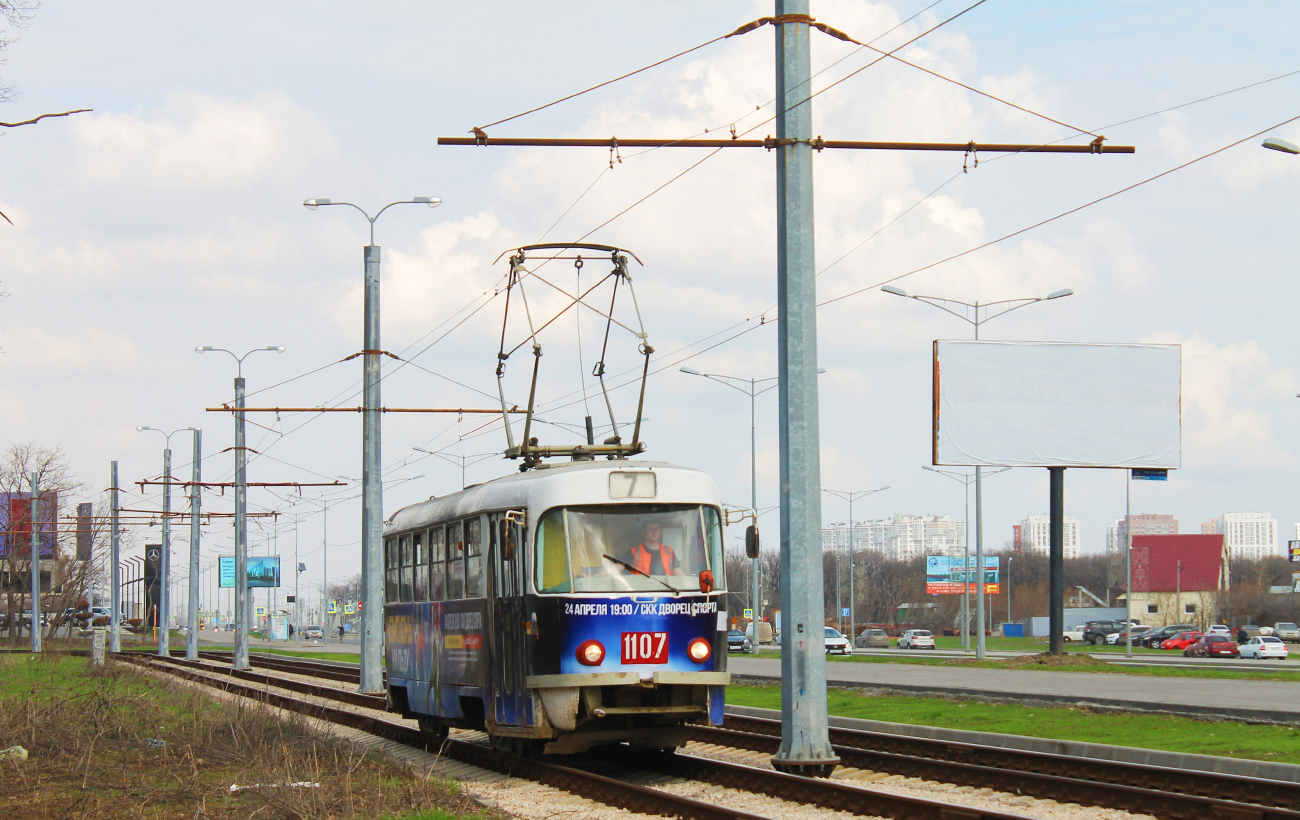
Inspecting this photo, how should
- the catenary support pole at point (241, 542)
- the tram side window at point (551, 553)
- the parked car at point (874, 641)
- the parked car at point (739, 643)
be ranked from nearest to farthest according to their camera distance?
the tram side window at point (551, 553), the catenary support pole at point (241, 542), the parked car at point (739, 643), the parked car at point (874, 641)

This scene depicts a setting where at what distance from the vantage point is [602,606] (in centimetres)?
1352

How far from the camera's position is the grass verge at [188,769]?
460 inches

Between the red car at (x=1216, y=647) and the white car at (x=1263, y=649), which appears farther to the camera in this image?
the red car at (x=1216, y=647)

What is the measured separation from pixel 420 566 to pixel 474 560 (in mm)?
2710

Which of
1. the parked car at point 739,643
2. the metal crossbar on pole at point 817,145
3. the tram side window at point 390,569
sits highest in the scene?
the metal crossbar on pole at point 817,145

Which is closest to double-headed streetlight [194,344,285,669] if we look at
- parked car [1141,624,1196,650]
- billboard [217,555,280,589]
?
parked car [1141,624,1196,650]

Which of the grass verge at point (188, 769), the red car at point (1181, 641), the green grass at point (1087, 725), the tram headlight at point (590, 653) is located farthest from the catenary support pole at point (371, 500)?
the red car at point (1181, 641)

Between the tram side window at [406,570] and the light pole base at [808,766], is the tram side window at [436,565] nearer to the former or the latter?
the tram side window at [406,570]

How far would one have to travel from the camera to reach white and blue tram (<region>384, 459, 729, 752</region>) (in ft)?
44.2

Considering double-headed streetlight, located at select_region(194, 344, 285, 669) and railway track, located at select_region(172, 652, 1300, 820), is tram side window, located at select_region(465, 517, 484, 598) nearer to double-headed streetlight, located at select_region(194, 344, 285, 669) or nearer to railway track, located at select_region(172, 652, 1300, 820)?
railway track, located at select_region(172, 652, 1300, 820)

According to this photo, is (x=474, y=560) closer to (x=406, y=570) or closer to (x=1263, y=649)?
(x=406, y=570)

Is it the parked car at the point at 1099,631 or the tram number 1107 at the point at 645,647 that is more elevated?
the tram number 1107 at the point at 645,647

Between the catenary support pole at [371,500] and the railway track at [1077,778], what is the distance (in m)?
11.9

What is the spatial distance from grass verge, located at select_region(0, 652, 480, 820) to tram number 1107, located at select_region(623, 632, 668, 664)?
2070 millimetres
